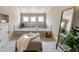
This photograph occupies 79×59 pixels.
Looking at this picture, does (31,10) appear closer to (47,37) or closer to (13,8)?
(13,8)

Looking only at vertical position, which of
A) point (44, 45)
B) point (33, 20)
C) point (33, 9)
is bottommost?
point (44, 45)

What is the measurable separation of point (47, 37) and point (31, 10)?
1.66ft

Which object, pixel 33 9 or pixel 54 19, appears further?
pixel 54 19

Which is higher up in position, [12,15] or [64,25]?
[12,15]

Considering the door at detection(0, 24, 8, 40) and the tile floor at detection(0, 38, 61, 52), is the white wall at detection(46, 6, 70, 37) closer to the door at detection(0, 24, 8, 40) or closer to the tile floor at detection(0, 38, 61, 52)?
the tile floor at detection(0, 38, 61, 52)

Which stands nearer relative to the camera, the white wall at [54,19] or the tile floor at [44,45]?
the tile floor at [44,45]

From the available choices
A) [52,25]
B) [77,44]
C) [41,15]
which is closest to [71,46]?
[77,44]

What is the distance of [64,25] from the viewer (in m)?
1.80

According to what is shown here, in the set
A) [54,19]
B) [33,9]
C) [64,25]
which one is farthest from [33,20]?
[64,25]

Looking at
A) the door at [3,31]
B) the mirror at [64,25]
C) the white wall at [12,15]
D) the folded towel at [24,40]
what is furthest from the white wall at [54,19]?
Answer: the door at [3,31]

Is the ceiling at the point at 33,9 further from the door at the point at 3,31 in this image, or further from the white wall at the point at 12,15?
the door at the point at 3,31

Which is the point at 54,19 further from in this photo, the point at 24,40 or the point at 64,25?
the point at 24,40

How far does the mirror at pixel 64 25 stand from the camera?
1745 mm

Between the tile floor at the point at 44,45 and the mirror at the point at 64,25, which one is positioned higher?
the mirror at the point at 64,25
